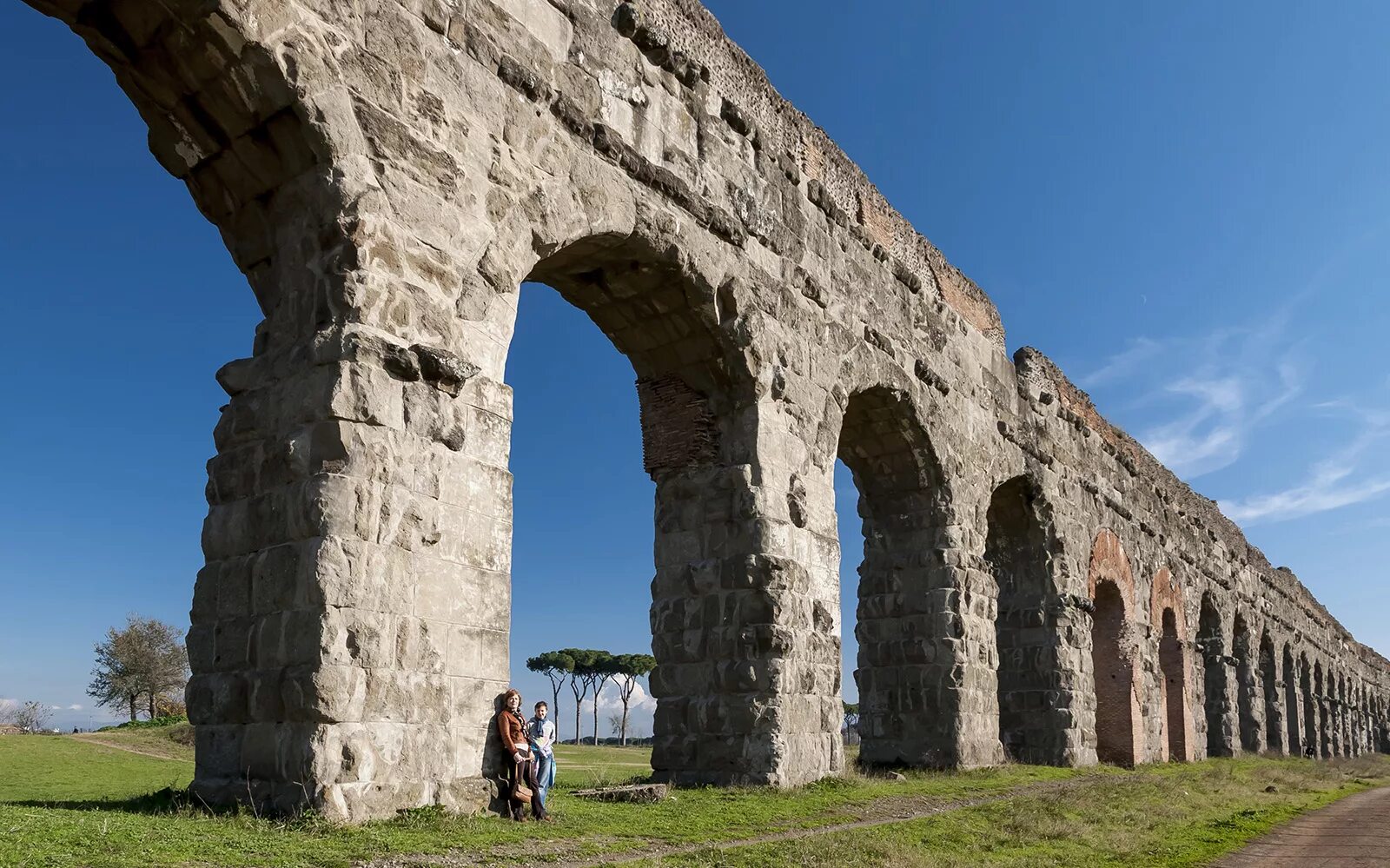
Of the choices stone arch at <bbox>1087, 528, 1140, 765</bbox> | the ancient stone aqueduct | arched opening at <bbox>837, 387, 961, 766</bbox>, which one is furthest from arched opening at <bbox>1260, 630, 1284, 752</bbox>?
arched opening at <bbox>837, 387, 961, 766</bbox>

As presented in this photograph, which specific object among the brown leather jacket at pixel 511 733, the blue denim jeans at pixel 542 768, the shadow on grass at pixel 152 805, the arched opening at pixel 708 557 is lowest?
the shadow on grass at pixel 152 805

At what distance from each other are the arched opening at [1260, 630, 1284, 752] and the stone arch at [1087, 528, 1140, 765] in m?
12.4

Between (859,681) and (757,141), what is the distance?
6.07 meters

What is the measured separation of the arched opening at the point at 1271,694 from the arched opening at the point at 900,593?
19708mm

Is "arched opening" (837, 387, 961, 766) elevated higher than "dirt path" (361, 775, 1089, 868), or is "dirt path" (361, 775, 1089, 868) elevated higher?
"arched opening" (837, 387, 961, 766)

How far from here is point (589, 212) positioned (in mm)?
7520

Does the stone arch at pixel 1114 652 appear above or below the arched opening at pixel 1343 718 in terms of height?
above

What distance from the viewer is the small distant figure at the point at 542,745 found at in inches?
252

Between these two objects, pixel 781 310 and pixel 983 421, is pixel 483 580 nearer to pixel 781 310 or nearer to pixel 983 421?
pixel 781 310

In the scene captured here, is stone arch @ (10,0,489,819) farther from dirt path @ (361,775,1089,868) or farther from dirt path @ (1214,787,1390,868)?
dirt path @ (1214,787,1390,868)

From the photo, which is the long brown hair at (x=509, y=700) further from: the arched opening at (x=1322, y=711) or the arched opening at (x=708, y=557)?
the arched opening at (x=1322, y=711)

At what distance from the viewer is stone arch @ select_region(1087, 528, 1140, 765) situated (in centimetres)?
1670

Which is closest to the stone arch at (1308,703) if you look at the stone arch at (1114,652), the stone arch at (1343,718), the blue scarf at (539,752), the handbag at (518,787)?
the stone arch at (1343,718)

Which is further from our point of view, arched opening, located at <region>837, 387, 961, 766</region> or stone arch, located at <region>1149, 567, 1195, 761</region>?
stone arch, located at <region>1149, 567, 1195, 761</region>
